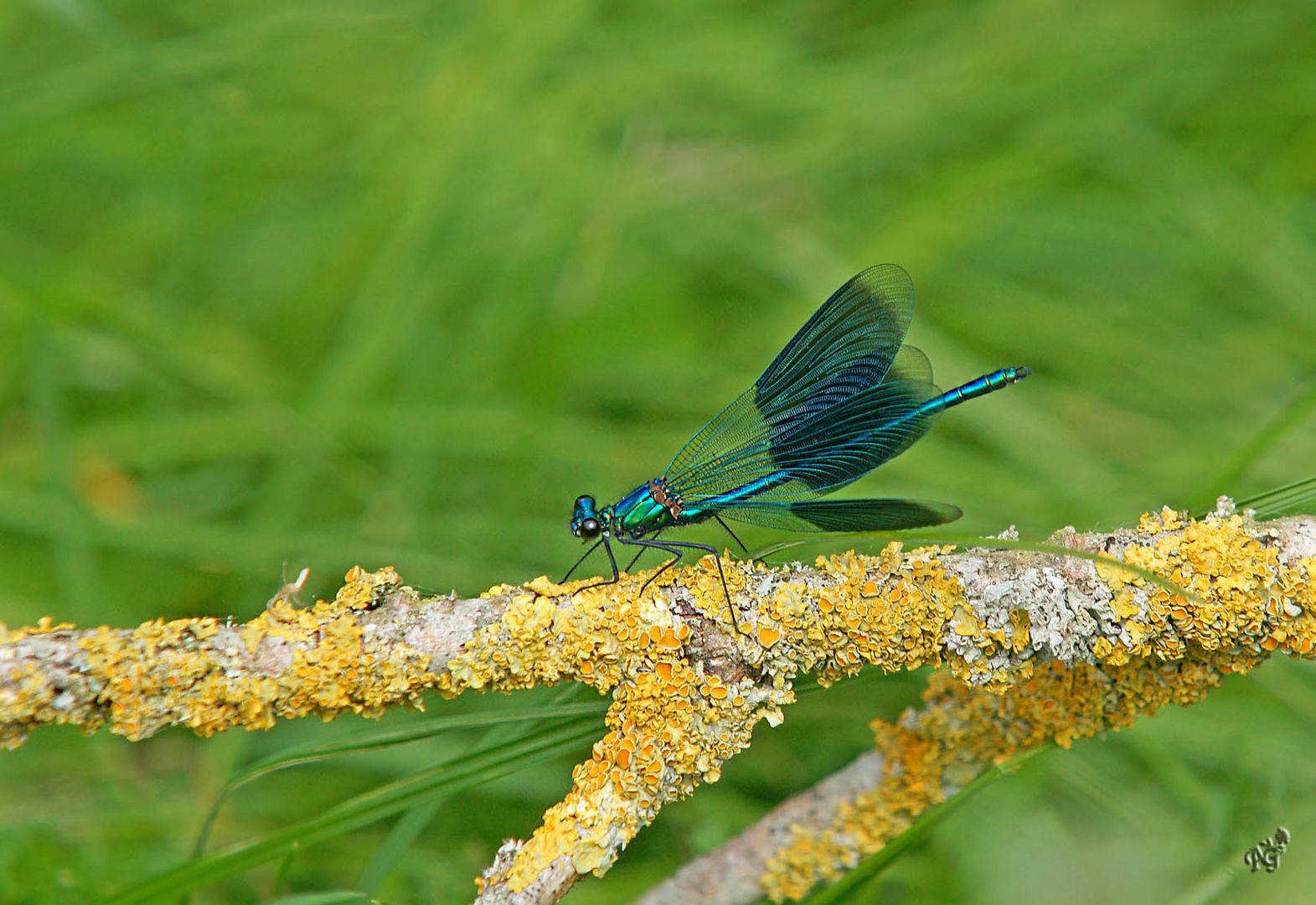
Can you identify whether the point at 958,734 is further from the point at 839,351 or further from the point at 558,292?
the point at 558,292

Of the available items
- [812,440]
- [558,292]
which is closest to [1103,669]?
[812,440]

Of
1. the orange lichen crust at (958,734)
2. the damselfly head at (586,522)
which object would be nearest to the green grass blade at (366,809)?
the orange lichen crust at (958,734)

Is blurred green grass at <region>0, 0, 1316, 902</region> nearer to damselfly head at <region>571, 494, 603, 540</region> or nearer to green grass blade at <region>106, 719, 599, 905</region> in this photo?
damselfly head at <region>571, 494, 603, 540</region>

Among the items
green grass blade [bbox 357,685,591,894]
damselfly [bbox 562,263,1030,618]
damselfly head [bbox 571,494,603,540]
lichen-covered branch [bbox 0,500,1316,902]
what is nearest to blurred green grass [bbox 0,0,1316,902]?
damselfly head [bbox 571,494,603,540]

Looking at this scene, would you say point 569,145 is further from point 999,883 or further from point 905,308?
point 999,883

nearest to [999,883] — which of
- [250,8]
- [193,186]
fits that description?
[193,186]
